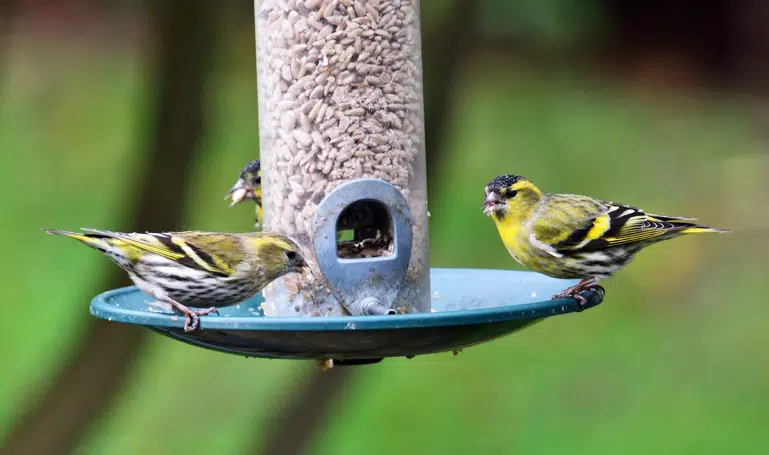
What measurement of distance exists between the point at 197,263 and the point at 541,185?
482 cm

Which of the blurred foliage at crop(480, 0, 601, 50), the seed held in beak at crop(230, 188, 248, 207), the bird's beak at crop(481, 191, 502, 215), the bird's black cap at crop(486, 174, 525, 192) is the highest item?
the blurred foliage at crop(480, 0, 601, 50)

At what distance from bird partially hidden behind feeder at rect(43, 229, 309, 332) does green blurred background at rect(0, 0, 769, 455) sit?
2.11m

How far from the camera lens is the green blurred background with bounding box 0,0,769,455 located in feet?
27.0

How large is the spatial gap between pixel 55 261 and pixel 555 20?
423 centimetres

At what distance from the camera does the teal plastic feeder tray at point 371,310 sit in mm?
4051

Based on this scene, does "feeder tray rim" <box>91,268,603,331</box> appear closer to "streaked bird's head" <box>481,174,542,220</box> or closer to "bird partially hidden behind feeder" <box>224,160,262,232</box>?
"streaked bird's head" <box>481,174,542,220</box>

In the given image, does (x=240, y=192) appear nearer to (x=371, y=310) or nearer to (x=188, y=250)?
(x=188, y=250)

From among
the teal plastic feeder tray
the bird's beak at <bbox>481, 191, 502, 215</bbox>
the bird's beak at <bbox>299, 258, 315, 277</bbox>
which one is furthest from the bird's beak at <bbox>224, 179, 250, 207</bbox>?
the bird's beak at <bbox>299, 258, 315, 277</bbox>

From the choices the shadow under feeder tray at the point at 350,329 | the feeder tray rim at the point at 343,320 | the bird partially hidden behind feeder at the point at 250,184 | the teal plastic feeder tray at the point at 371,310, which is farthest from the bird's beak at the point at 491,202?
the feeder tray rim at the point at 343,320

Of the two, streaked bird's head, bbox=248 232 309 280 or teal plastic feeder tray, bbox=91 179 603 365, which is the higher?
streaked bird's head, bbox=248 232 309 280

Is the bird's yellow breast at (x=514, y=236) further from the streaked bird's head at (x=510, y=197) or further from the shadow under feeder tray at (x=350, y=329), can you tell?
the shadow under feeder tray at (x=350, y=329)

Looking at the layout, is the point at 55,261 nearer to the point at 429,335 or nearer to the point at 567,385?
the point at 567,385

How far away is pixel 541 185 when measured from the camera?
939 cm

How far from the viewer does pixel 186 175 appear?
5.83 meters
